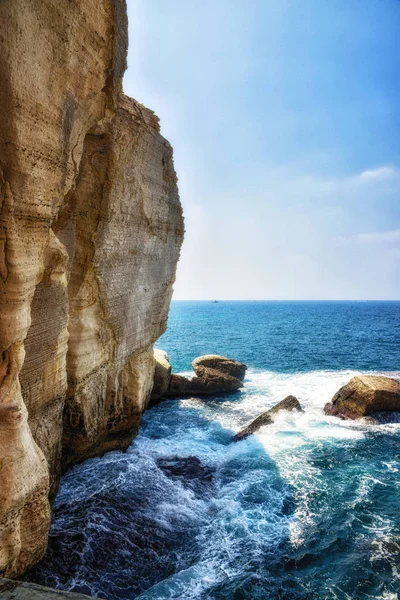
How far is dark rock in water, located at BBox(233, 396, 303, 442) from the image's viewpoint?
54.2 ft

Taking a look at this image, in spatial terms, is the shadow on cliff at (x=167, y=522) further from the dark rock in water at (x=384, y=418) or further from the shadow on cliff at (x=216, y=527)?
the dark rock in water at (x=384, y=418)

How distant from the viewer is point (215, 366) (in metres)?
25.5

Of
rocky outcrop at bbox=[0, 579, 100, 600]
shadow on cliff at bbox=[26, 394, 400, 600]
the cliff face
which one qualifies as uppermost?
the cliff face

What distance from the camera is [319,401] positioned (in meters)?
21.8

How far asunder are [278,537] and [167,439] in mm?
7287

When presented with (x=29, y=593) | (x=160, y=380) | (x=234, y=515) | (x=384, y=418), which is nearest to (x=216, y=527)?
(x=234, y=515)

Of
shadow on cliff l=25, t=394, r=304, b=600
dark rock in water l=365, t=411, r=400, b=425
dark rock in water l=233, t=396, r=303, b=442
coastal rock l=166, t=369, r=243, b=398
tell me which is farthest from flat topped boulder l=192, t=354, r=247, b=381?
dark rock in water l=365, t=411, r=400, b=425

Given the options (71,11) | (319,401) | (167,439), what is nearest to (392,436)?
(319,401)

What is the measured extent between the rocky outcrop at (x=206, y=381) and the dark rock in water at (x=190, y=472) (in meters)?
9.01

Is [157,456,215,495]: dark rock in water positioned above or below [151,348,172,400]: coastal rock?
below

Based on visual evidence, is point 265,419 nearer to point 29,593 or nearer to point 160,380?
point 160,380

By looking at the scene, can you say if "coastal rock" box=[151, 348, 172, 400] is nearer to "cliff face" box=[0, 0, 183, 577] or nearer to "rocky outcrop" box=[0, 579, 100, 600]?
"cliff face" box=[0, 0, 183, 577]

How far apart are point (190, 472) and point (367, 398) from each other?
10.4 meters

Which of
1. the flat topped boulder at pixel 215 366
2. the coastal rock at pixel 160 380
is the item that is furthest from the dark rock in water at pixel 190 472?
the flat topped boulder at pixel 215 366
